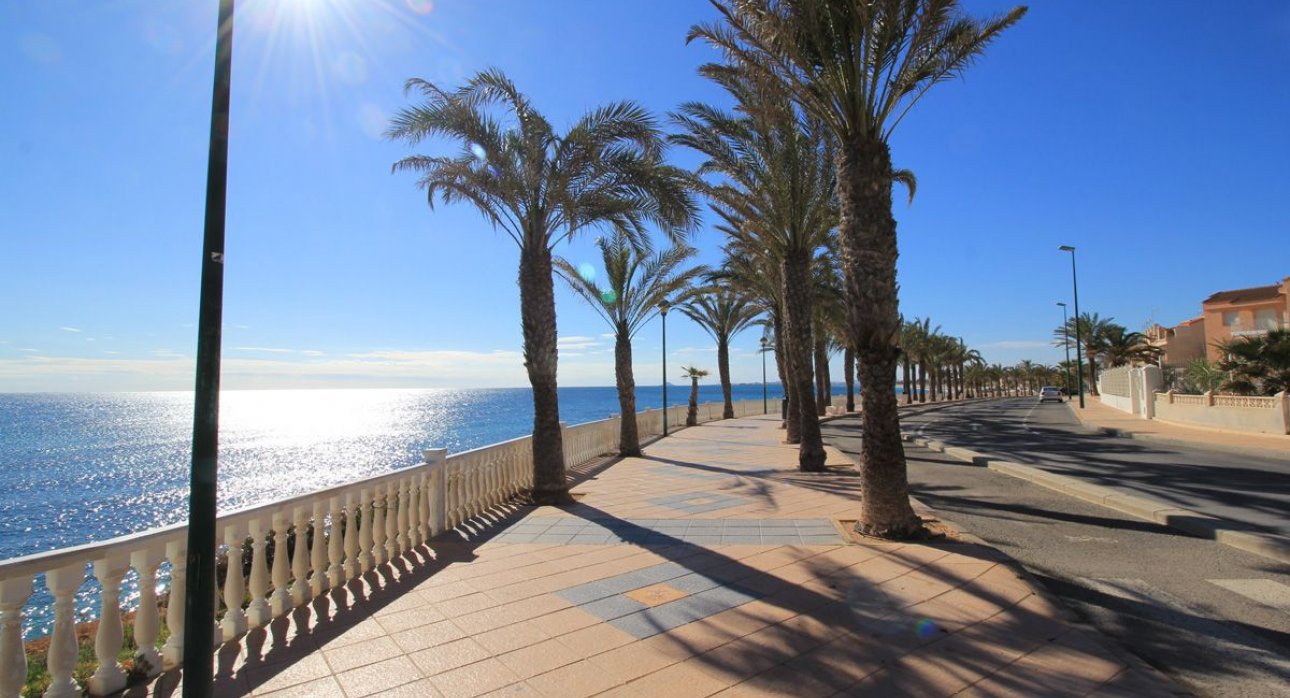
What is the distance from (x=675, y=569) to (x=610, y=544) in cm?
117

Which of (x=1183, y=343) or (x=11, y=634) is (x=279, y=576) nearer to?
(x=11, y=634)

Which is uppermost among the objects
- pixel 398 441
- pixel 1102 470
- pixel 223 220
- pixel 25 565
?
pixel 223 220

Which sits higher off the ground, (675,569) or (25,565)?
(25,565)

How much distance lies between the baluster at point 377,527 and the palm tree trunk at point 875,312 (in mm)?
4801

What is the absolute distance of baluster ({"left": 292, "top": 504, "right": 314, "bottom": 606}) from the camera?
467cm

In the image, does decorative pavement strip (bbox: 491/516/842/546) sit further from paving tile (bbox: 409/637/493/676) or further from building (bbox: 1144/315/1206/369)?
building (bbox: 1144/315/1206/369)

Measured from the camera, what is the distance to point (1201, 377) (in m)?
27.8

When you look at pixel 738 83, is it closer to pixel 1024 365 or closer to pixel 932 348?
pixel 932 348

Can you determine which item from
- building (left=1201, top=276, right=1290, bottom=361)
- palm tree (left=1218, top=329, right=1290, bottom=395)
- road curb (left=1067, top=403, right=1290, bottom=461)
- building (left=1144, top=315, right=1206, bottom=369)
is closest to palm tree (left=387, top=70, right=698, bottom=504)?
road curb (left=1067, top=403, right=1290, bottom=461)

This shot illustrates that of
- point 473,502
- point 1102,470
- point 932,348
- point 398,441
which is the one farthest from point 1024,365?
point 473,502

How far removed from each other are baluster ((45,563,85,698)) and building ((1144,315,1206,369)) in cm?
7202

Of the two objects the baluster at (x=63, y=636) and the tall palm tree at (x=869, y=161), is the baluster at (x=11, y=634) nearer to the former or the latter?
the baluster at (x=63, y=636)

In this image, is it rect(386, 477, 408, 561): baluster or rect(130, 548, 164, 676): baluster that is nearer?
rect(130, 548, 164, 676): baluster

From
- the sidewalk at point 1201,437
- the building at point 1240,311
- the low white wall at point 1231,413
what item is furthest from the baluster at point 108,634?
the building at point 1240,311
